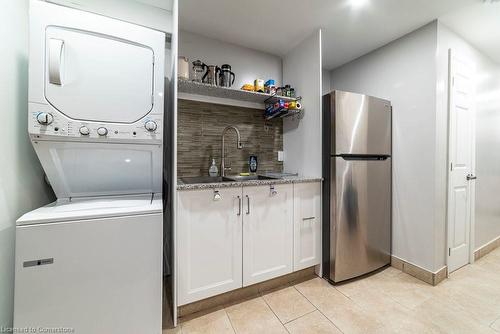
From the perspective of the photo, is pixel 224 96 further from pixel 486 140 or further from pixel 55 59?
pixel 486 140

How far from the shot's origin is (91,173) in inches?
49.1

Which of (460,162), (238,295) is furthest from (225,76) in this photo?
(460,162)

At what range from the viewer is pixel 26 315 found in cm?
92

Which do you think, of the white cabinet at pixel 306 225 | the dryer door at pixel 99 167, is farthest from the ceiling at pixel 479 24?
the dryer door at pixel 99 167

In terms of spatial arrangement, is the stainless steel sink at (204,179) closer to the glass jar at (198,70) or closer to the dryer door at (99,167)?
the dryer door at (99,167)

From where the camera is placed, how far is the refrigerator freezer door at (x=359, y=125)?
5.82 feet

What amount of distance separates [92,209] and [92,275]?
33 centimetres

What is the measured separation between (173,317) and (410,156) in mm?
2419

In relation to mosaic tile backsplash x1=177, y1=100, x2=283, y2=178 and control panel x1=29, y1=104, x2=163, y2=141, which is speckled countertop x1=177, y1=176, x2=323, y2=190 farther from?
mosaic tile backsplash x1=177, y1=100, x2=283, y2=178

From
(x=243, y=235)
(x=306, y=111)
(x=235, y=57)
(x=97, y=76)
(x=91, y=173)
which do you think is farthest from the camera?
(x=235, y=57)

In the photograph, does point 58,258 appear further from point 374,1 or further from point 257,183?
point 374,1

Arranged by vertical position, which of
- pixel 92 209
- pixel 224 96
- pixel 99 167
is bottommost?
pixel 92 209

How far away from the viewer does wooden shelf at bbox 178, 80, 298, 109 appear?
→ 1794mm

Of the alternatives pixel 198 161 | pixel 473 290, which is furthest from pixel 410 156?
pixel 198 161
